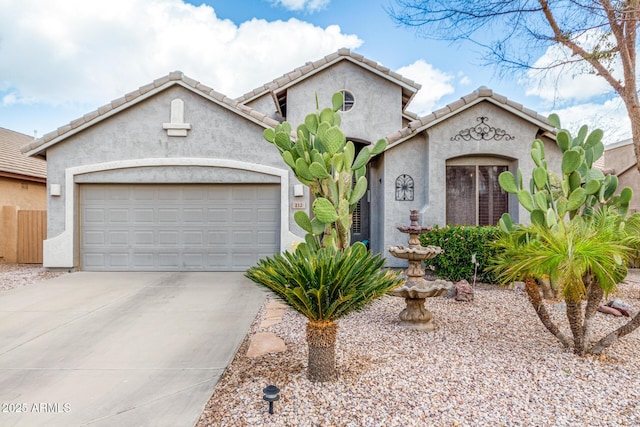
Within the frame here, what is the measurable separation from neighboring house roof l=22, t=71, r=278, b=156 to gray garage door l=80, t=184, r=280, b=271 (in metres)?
1.40

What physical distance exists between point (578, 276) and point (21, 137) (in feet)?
74.8

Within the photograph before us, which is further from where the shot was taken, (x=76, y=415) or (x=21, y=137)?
(x=21, y=137)

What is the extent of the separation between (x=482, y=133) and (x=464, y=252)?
11.1ft

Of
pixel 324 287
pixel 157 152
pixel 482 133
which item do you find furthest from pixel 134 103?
pixel 482 133

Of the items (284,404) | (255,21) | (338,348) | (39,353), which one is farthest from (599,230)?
(255,21)

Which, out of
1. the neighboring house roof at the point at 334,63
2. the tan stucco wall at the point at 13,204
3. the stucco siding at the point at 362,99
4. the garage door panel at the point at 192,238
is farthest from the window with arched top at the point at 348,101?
the tan stucco wall at the point at 13,204

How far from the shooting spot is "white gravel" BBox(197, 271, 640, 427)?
304 centimetres

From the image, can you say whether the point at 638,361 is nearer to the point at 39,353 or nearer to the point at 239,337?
the point at 239,337

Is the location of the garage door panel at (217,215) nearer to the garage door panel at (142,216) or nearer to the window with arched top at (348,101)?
the garage door panel at (142,216)

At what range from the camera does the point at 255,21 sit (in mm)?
13859

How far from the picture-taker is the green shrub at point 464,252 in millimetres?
8031

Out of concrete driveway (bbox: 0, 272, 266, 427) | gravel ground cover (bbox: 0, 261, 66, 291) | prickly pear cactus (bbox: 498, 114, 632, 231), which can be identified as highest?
prickly pear cactus (bbox: 498, 114, 632, 231)

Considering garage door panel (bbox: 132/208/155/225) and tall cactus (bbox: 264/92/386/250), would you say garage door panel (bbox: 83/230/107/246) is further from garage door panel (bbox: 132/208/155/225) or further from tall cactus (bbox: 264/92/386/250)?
tall cactus (bbox: 264/92/386/250)

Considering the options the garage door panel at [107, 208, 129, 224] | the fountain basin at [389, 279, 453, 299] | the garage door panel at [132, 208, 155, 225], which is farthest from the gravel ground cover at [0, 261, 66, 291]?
the fountain basin at [389, 279, 453, 299]
